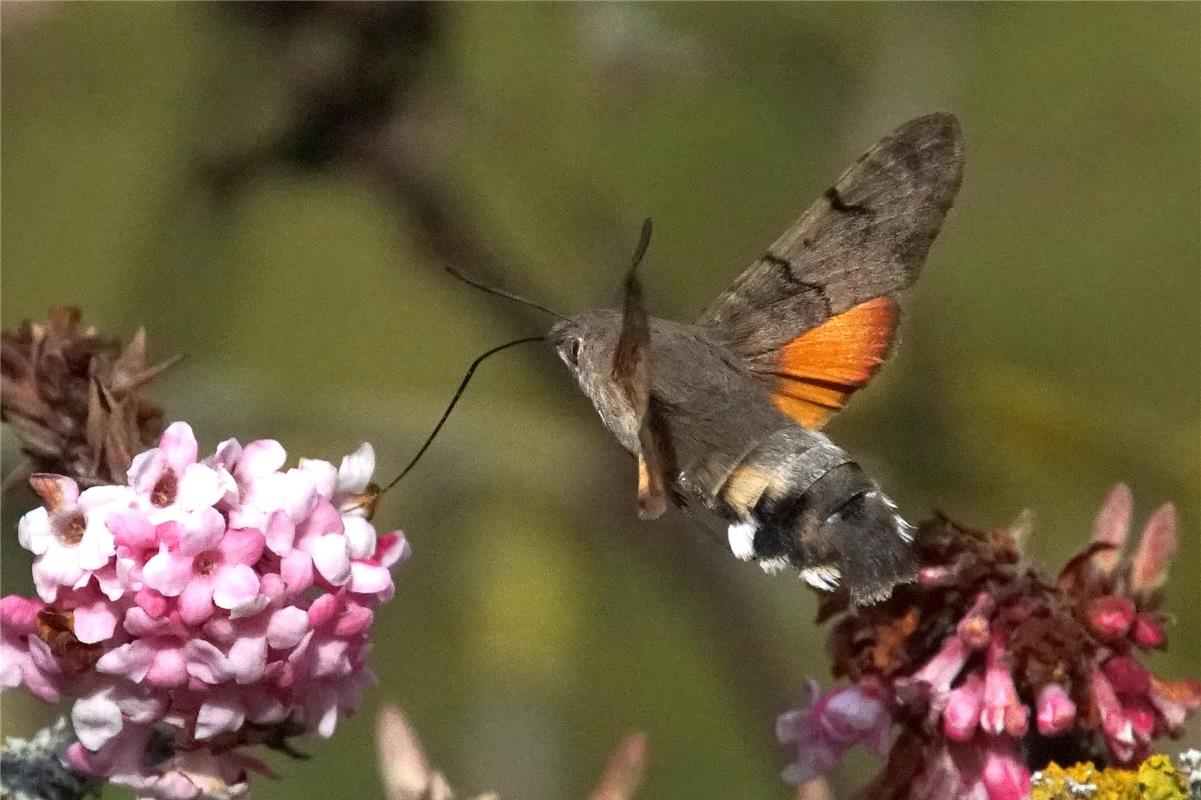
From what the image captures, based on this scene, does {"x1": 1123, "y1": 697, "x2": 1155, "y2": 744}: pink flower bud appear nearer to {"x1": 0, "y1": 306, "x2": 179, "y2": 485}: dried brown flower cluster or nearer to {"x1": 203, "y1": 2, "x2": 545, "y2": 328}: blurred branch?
{"x1": 0, "y1": 306, "x2": 179, "y2": 485}: dried brown flower cluster

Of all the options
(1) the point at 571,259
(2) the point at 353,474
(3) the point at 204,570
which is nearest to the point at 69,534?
(3) the point at 204,570

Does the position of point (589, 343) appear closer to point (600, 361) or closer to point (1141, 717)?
point (600, 361)

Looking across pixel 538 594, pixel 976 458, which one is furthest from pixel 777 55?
pixel 538 594

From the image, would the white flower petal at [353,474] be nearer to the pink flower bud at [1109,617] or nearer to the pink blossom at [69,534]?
the pink blossom at [69,534]

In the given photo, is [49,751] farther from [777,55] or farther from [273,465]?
[777,55]

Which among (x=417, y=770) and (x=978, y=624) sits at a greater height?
(x=978, y=624)

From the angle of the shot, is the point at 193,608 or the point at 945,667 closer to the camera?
the point at 193,608

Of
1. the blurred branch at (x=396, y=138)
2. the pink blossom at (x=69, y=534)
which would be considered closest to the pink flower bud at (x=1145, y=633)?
the pink blossom at (x=69, y=534)
